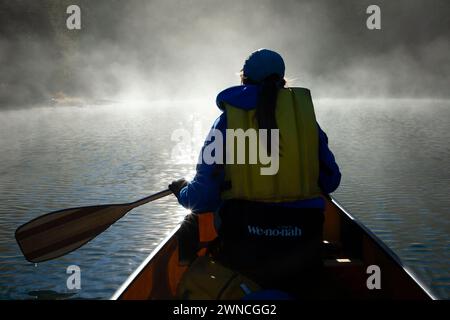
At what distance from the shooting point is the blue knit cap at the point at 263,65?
12.1ft

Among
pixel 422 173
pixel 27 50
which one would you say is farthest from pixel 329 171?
pixel 27 50

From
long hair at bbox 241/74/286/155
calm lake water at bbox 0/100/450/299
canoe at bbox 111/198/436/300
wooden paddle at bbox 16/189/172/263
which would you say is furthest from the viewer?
calm lake water at bbox 0/100/450/299

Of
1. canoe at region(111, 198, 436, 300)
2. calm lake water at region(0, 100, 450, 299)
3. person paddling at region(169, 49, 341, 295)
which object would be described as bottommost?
calm lake water at region(0, 100, 450, 299)

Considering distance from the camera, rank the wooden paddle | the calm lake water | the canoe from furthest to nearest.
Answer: the calm lake water
the wooden paddle
the canoe

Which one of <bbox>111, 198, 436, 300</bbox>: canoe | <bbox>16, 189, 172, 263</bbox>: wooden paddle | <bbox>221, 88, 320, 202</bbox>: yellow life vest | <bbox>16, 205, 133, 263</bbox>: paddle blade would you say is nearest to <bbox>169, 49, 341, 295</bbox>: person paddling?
<bbox>221, 88, 320, 202</bbox>: yellow life vest

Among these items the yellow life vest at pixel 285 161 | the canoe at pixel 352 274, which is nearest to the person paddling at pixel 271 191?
the yellow life vest at pixel 285 161

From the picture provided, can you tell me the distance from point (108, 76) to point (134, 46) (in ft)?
72.8

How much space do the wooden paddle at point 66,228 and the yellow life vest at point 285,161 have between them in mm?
2187

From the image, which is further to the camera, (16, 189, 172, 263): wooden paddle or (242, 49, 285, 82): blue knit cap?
(16, 189, 172, 263): wooden paddle

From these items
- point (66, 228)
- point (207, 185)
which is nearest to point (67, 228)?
point (66, 228)

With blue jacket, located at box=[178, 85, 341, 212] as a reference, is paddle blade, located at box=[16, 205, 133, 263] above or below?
below

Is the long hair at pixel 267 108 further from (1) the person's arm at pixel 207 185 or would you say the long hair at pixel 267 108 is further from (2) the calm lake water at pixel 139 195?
(2) the calm lake water at pixel 139 195

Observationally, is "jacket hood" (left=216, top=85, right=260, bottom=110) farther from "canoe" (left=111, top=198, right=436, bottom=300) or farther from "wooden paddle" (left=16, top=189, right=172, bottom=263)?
Answer: "wooden paddle" (left=16, top=189, right=172, bottom=263)

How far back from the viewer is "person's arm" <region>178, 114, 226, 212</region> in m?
3.57
